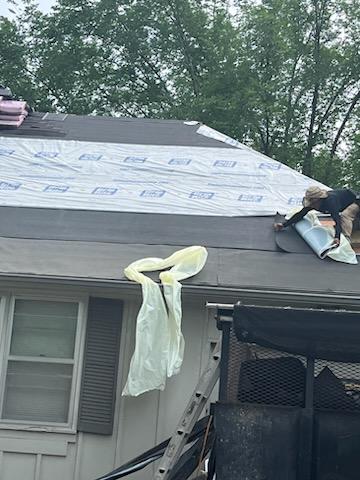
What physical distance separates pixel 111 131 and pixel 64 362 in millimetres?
4462

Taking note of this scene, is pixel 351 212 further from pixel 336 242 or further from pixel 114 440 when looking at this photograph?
pixel 114 440

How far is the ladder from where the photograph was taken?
4.60 meters

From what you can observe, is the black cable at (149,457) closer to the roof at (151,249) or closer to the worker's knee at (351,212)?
the roof at (151,249)

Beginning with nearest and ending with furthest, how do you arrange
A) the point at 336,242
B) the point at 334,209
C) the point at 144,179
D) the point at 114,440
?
the point at 114,440 < the point at 336,242 < the point at 334,209 < the point at 144,179

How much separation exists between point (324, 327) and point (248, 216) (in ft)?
9.14

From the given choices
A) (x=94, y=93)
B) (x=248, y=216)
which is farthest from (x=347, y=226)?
(x=94, y=93)

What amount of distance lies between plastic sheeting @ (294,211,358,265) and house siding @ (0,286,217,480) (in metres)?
1.27

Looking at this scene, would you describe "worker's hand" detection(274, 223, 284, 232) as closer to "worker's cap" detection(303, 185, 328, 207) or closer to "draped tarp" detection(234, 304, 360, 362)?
"worker's cap" detection(303, 185, 328, 207)

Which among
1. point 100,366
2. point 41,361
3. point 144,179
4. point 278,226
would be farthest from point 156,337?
point 144,179

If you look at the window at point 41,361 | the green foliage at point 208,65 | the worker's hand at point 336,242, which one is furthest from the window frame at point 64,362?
the green foliage at point 208,65

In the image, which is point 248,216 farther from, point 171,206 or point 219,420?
point 219,420

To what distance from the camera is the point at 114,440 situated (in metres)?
5.93

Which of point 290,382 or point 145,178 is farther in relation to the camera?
point 145,178

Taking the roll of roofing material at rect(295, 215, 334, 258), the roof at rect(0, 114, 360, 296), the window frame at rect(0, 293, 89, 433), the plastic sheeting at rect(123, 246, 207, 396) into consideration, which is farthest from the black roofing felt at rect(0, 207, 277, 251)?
the plastic sheeting at rect(123, 246, 207, 396)
